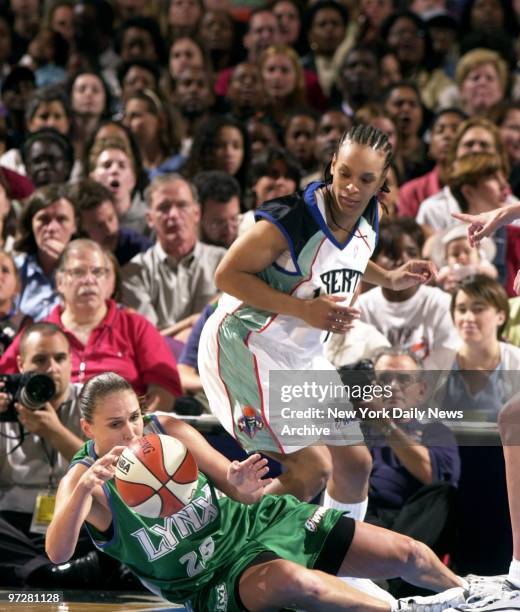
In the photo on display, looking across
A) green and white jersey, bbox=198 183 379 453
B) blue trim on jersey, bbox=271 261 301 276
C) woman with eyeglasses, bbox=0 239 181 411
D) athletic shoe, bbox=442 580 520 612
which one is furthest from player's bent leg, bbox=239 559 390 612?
woman with eyeglasses, bbox=0 239 181 411

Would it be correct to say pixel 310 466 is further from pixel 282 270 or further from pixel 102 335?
pixel 102 335

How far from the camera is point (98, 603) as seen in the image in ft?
14.1

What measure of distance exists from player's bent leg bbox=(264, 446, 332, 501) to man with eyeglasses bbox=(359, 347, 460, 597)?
0.90 feet

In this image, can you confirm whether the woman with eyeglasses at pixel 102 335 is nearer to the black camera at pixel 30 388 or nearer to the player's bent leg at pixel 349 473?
the black camera at pixel 30 388

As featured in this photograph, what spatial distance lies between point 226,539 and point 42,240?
2785 mm

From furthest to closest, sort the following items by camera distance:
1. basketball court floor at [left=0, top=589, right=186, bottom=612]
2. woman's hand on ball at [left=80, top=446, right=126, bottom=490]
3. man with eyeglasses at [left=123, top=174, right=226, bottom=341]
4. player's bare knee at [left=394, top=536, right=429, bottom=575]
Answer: man with eyeglasses at [left=123, top=174, right=226, bottom=341] → basketball court floor at [left=0, top=589, right=186, bottom=612] → player's bare knee at [left=394, top=536, right=429, bottom=575] → woman's hand on ball at [left=80, top=446, right=126, bottom=490]

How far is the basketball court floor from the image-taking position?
13.6 feet

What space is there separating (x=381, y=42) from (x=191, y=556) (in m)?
6.17

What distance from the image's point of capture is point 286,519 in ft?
13.3

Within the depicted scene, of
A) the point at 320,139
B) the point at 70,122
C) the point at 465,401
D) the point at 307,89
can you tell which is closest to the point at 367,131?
the point at 465,401

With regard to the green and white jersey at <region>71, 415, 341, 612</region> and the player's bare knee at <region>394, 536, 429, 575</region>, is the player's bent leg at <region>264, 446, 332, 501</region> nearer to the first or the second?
the green and white jersey at <region>71, 415, 341, 612</region>

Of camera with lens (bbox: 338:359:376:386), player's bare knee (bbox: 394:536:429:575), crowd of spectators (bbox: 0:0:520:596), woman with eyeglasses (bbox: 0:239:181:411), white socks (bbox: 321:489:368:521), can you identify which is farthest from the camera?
crowd of spectators (bbox: 0:0:520:596)

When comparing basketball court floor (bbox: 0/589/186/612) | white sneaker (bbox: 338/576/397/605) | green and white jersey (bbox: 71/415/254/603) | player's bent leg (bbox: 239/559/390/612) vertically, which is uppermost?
green and white jersey (bbox: 71/415/254/603)

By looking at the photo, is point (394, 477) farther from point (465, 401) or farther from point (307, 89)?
point (307, 89)
